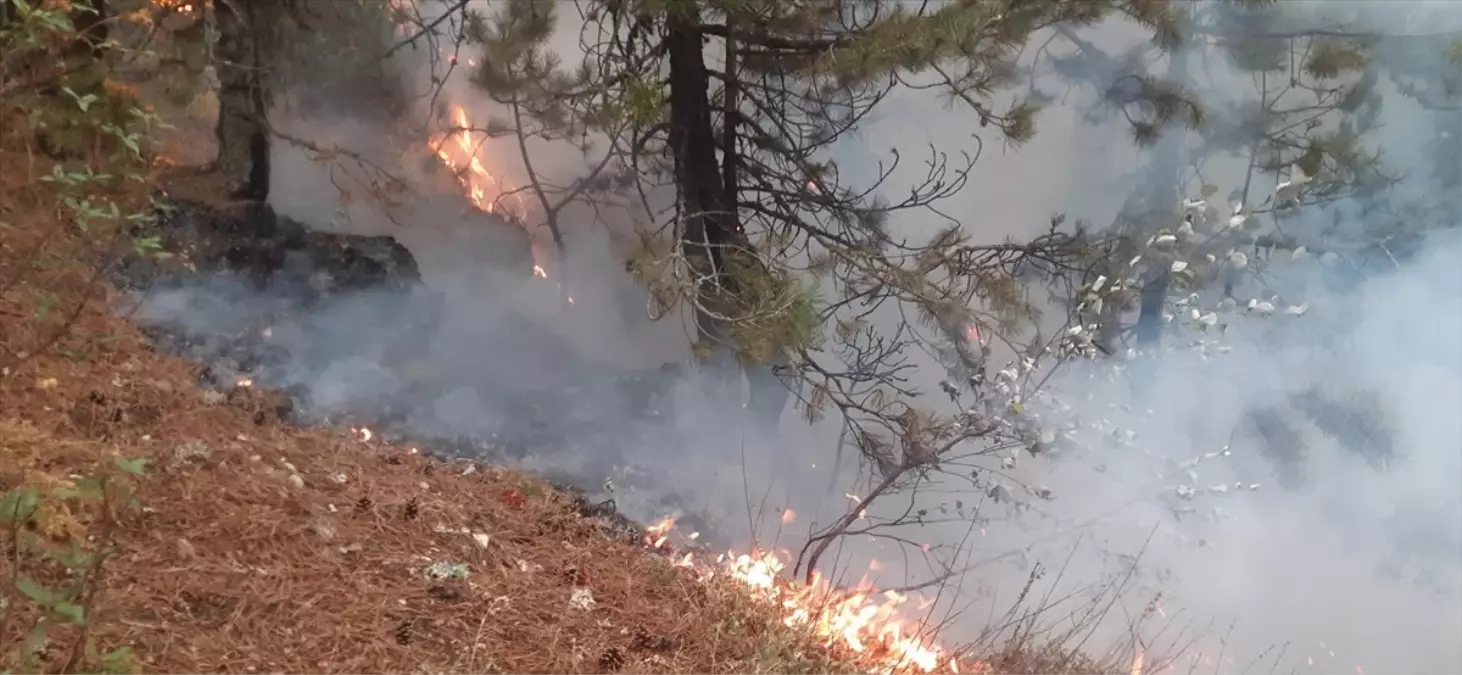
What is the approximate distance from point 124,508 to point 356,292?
147 centimetres

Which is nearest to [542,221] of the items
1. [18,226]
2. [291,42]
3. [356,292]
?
[356,292]

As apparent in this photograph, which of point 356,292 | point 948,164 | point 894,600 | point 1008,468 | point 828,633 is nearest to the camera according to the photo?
point 828,633

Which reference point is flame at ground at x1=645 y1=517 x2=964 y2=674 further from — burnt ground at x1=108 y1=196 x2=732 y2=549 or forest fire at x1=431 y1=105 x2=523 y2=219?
forest fire at x1=431 y1=105 x2=523 y2=219

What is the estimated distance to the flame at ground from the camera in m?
1.79

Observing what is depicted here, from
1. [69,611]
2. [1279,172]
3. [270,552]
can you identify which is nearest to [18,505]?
[69,611]

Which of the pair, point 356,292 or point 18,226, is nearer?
point 18,226

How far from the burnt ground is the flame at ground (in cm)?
16

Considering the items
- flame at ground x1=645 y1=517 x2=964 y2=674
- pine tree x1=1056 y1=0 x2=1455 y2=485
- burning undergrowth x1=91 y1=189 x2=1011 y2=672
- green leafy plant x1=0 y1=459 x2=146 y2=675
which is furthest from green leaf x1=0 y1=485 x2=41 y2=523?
pine tree x1=1056 y1=0 x2=1455 y2=485

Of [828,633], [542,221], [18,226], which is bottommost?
[828,633]

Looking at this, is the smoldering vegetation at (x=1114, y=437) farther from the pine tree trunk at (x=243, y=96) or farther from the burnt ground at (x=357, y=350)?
the pine tree trunk at (x=243, y=96)

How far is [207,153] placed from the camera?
118 inches

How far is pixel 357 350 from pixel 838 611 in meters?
1.53

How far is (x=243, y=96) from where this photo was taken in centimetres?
296

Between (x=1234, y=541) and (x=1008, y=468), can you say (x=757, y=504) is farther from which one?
(x=1234, y=541)
